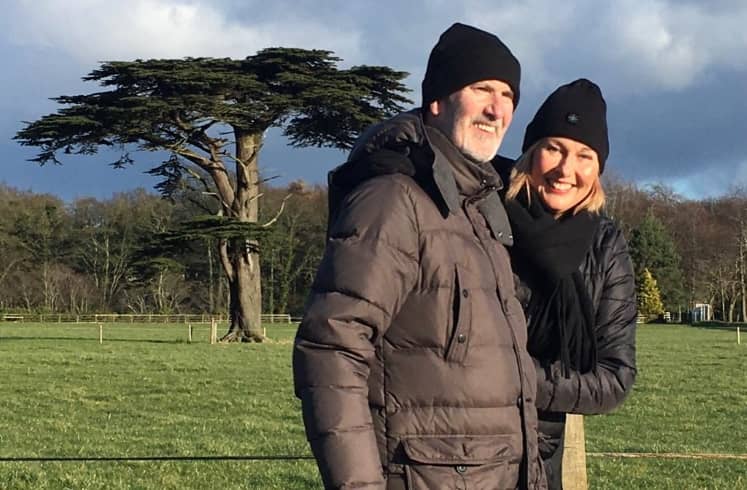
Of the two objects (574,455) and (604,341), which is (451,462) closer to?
(604,341)

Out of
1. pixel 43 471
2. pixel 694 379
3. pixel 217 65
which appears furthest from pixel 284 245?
pixel 43 471

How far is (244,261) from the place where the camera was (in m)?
32.7

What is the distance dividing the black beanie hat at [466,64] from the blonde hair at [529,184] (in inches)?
14.0

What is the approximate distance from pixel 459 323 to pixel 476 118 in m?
0.51

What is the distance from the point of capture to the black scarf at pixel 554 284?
106 inches

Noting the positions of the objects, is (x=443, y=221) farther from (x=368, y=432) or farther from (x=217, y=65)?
(x=217, y=65)

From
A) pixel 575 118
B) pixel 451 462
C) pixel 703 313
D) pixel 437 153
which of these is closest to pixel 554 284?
pixel 575 118

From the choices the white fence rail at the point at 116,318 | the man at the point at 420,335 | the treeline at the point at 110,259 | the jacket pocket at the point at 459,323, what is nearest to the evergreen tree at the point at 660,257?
the treeline at the point at 110,259

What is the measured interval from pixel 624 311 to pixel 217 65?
28.2m

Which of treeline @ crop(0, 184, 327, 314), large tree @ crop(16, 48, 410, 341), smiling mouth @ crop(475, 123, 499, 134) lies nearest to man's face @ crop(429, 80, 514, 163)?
smiling mouth @ crop(475, 123, 499, 134)

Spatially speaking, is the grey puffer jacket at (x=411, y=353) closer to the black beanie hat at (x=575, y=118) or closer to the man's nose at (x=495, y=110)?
the man's nose at (x=495, y=110)

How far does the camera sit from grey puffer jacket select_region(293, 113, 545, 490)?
2.11 m

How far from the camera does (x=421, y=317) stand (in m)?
2.21

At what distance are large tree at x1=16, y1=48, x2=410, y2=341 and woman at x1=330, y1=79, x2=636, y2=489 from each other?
2598 cm
